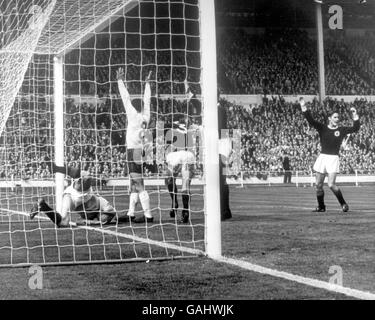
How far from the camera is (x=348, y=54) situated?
4312 centimetres

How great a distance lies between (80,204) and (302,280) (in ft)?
18.8

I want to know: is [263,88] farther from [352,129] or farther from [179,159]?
[179,159]

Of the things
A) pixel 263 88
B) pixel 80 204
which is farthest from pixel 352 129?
pixel 263 88

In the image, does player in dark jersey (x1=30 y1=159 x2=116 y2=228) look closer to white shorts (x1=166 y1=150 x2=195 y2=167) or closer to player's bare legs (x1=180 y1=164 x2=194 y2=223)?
player's bare legs (x1=180 y1=164 x2=194 y2=223)

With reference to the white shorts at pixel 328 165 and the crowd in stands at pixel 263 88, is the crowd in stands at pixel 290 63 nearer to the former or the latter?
the crowd in stands at pixel 263 88

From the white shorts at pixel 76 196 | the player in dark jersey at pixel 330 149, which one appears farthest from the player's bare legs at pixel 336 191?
the white shorts at pixel 76 196

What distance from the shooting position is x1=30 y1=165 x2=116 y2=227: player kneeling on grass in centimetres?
1034

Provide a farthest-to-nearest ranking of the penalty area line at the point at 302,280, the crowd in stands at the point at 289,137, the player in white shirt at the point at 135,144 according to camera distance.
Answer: the crowd in stands at the point at 289,137, the player in white shirt at the point at 135,144, the penalty area line at the point at 302,280

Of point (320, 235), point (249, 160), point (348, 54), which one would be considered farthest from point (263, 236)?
point (348, 54)

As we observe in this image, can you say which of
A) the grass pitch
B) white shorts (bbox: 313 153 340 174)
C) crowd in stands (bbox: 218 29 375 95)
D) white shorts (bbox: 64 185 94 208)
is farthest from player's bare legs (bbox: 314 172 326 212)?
crowd in stands (bbox: 218 29 375 95)

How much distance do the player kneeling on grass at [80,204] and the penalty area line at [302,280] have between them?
405cm

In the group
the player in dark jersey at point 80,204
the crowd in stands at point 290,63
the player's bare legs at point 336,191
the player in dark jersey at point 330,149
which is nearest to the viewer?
the player in dark jersey at point 80,204

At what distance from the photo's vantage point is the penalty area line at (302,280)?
16.0 ft
